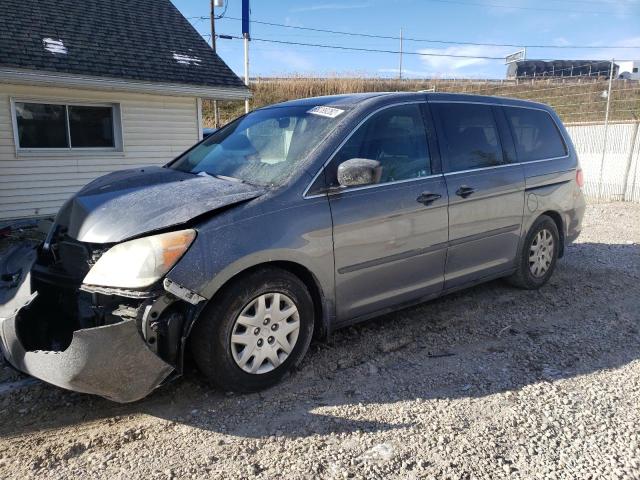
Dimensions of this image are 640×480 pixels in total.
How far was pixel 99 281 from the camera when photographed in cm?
276

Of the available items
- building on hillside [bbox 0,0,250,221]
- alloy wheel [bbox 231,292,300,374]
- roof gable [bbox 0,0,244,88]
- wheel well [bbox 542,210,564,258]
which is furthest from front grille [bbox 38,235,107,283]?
roof gable [bbox 0,0,244,88]

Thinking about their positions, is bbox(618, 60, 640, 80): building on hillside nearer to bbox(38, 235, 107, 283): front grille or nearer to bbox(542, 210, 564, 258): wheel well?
bbox(542, 210, 564, 258): wheel well

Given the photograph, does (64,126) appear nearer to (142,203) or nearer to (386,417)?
A: (142,203)

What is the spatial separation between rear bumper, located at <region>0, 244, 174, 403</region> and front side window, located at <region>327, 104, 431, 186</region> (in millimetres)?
1717

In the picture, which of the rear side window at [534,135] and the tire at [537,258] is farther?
the tire at [537,258]

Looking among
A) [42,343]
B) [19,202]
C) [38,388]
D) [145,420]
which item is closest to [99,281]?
[42,343]

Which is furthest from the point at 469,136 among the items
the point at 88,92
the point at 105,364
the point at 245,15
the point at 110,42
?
the point at 245,15

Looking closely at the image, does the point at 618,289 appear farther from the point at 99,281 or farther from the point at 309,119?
the point at 99,281

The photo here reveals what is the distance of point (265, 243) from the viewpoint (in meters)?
3.02

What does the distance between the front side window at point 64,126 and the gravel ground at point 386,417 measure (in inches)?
280

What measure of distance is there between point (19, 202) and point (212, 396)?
26.0 feet

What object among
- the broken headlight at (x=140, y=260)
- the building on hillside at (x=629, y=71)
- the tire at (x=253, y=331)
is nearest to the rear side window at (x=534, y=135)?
the tire at (x=253, y=331)

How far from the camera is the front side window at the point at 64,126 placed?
360 inches

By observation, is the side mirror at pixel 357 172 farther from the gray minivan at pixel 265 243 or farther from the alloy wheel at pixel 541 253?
the alloy wheel at pixel 541 253
